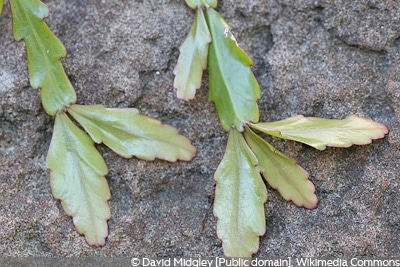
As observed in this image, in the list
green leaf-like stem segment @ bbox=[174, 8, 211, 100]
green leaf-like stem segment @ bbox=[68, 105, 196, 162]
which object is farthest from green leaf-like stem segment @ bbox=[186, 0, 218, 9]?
green leaf-like stem segment @ bbox=[68, 105, 196, 162]

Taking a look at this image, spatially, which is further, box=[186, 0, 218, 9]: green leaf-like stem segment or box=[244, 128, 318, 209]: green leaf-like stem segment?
box=[186, 0, 218, 9]: green leaf-like stem segment

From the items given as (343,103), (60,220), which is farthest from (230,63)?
(60,220)

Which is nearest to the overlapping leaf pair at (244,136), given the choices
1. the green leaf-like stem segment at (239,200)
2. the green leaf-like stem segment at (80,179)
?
the green leaf-like stem segment at (239,200)

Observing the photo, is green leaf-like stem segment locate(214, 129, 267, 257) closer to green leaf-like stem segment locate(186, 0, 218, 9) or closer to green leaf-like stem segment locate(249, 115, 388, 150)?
green leaf-like stem segment locate(249, 115, 388, 150)

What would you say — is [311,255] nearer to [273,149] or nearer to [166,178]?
[273,149]

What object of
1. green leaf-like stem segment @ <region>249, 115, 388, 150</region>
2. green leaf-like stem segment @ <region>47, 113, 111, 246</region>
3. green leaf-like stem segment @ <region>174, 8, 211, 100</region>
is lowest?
green leaf-like stem segment @ <region>47, 113, 111, 246</region>

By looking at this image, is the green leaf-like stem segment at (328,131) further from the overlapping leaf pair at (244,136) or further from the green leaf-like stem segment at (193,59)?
the green leaf-like stem segment at (193,59)

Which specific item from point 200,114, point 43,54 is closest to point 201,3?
point 200,114
